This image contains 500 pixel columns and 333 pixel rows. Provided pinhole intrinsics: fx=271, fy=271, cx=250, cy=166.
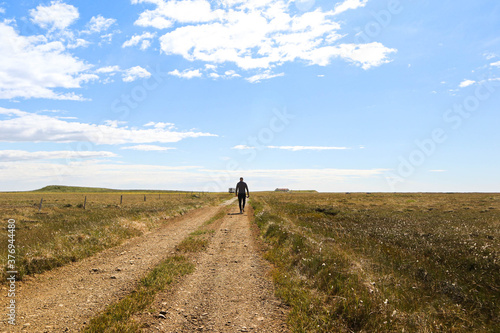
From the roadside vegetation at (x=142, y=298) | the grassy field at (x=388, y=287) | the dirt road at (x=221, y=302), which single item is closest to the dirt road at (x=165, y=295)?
the dirt road at (x=221, y=302)

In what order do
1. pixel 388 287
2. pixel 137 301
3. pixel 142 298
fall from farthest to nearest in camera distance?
pixel 388 287 < pixel 142 298 < pixel 137 301

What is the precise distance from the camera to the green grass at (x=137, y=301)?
15.6 feet

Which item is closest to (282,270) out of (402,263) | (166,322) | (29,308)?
(166,322)

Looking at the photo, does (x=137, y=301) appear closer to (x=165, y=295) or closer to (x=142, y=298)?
(x=142, y=298)

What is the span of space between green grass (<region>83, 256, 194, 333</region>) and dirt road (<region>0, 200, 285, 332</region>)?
26cm

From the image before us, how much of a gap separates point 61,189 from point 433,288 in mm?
221304

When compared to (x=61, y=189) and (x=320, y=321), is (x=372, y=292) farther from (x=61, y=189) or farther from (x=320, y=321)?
(x=61, y=189)

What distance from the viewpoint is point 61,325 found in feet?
16.2

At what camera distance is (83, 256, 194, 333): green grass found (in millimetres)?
4742

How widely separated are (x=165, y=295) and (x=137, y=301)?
0.67 meters

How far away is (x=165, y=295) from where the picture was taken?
6.37 meters

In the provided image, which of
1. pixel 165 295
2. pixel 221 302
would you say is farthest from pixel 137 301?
pixel 221 302

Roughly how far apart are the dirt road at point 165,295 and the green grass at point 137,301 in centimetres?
26

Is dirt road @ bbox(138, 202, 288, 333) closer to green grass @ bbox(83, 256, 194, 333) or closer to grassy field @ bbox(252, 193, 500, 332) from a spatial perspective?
green grass @ bbox(83, 256, 194, 333)
